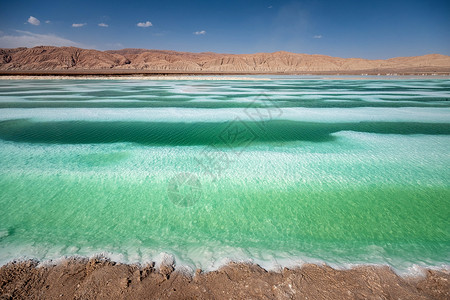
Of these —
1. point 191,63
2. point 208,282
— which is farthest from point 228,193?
point 191,63

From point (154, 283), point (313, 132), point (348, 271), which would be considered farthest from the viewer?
point (313, 132)

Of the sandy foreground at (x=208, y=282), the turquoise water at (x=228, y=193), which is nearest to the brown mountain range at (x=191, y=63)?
the turquoise water at (x=228, y=193)

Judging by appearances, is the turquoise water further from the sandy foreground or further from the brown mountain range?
the brown mountain range

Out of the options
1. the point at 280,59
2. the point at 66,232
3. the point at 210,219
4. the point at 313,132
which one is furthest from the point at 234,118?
the point at 280,59

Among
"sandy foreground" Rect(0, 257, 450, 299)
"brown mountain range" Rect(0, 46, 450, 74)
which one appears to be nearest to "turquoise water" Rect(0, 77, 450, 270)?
"sandy foreground" Rect(0, 257, 450, 299)

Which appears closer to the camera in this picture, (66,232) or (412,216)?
(66,232)

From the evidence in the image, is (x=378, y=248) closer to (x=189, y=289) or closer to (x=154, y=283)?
(x=189, y=289)
